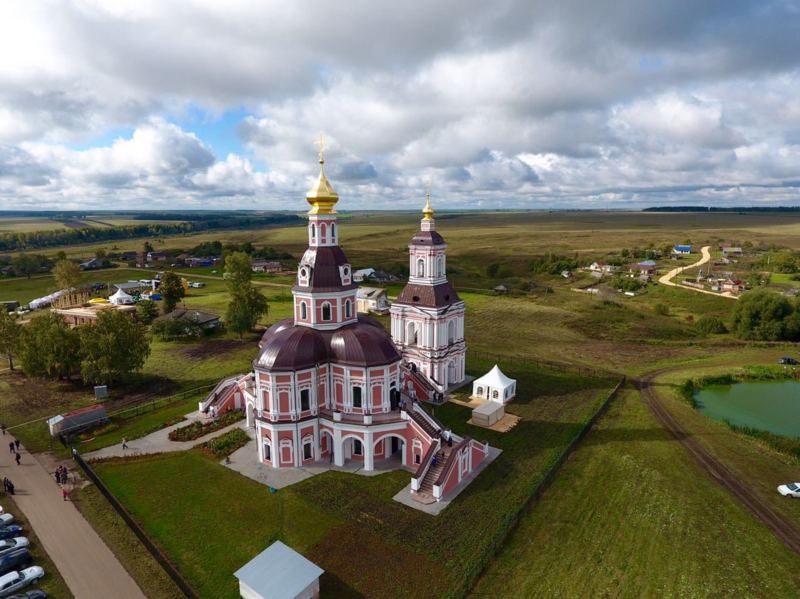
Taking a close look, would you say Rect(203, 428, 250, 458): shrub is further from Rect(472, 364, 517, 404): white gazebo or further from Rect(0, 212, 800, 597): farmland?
Rect(472, 364, 517, 404): white gazebo

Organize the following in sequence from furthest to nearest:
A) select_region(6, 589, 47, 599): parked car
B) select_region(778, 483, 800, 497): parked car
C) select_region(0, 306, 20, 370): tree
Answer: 1. select_region(0, 306, 20, 370): tree
2. select_region(778, 483, 800, 497): parked car
3. select_region(6, 589, 47, 599): parked car

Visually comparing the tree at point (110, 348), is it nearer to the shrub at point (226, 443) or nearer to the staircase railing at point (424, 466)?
the shrub at point (226, 443)

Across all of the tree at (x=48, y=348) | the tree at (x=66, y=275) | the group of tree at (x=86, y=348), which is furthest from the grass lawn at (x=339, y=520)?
the tree at (x=66, y=275)

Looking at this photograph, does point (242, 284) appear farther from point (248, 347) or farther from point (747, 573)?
point (747, 573)

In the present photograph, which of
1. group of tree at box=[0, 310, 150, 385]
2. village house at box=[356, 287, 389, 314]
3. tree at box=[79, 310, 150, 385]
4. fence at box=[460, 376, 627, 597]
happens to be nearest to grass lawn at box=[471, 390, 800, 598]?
fence at box=[460, 376, 627, 597]

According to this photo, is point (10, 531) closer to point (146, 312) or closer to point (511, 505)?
point (511, 505)

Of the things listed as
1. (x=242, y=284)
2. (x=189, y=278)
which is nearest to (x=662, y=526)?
(x=242, y=284)

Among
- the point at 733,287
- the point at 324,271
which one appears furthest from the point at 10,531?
the point at 733,287
